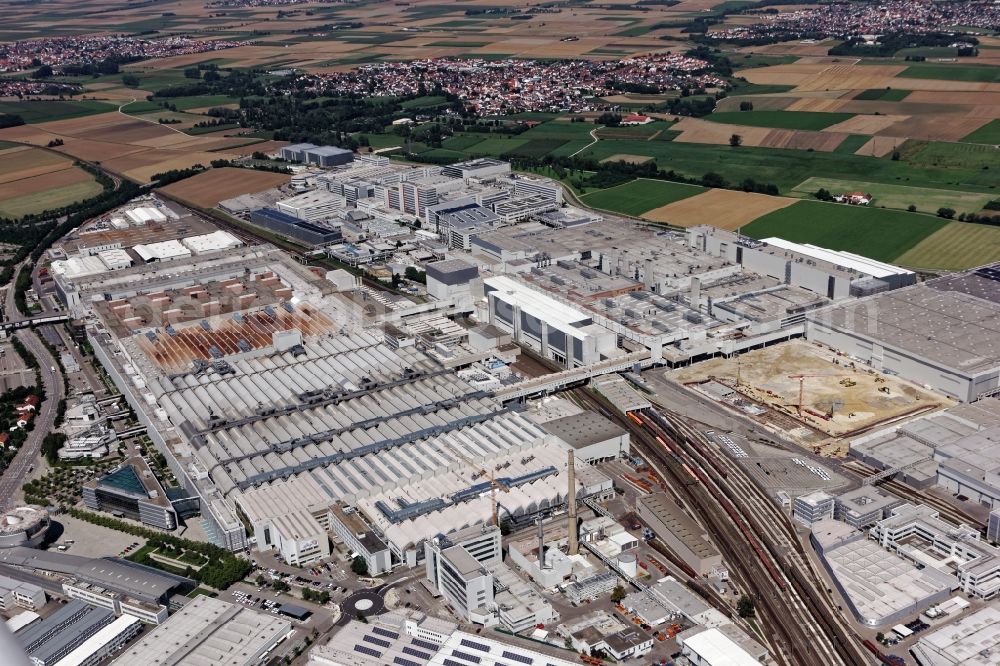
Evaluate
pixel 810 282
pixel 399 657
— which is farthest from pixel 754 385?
pixel 399 657

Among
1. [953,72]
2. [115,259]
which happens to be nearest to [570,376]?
[115,259]

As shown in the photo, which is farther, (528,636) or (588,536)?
(588,536)

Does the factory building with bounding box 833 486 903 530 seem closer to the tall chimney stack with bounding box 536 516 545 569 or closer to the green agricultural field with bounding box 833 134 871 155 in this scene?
the tall chimney stack with bounding box 536 516 545 569

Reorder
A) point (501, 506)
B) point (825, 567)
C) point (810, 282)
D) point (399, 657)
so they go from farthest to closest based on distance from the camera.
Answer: point (810, 282) → point (501, 506) → point (825, 567) → point (399, 657)

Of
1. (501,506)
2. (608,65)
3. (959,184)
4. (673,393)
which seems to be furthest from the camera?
(608,65)

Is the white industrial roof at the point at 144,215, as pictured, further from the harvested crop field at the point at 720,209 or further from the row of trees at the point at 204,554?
the row of trees at the point at 204,554

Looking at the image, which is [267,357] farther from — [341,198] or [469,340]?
[341,198]

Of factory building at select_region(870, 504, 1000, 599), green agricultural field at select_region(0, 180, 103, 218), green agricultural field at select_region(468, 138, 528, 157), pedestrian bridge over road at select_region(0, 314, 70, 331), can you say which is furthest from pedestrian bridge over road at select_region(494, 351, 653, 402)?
green agricultural field at select_region(0, 180, 103, 218)
